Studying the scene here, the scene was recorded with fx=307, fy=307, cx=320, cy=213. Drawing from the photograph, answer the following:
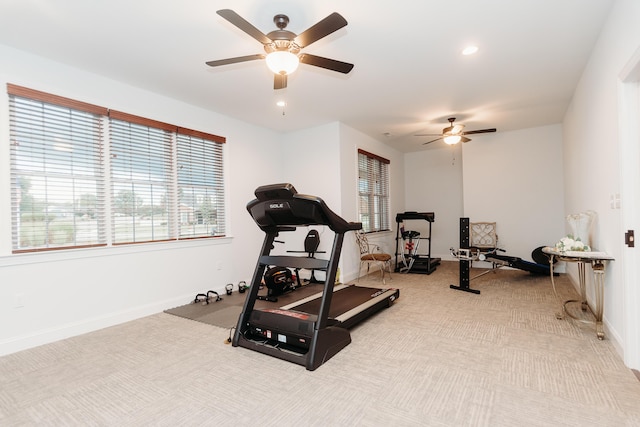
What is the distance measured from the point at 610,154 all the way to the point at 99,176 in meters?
5.01

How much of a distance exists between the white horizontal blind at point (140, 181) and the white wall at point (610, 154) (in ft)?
15.3

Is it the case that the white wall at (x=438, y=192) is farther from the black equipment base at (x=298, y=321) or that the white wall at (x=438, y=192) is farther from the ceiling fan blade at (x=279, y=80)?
the ceiling fan blade at (x=279, y=80)

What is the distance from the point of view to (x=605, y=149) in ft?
8.97

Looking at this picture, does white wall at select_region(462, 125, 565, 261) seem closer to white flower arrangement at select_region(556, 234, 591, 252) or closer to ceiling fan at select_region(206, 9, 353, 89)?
white flower arrangement at select_region(556, 234, 591, 252)

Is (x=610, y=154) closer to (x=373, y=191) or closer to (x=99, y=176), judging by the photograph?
(x=373, y=191)

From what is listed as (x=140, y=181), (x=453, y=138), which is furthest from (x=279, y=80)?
(x=453, y=138)

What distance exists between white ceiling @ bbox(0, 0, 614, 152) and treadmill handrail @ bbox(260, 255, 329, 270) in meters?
2.02

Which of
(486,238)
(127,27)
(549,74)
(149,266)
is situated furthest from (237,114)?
(486,238)

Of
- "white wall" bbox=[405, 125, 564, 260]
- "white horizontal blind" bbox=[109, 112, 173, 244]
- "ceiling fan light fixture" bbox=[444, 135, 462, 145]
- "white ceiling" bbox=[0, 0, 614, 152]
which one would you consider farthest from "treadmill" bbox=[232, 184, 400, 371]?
"white wall" bbox=[405, 125, 564, 260]

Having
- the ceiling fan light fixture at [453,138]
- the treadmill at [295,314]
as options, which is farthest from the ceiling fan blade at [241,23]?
the ceiling fan light fixture at [453,138]

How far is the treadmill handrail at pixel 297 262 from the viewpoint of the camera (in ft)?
8.41

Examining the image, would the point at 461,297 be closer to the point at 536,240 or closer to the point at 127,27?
the point at 536,240

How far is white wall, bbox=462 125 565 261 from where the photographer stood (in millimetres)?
5965

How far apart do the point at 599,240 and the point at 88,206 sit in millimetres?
5288
